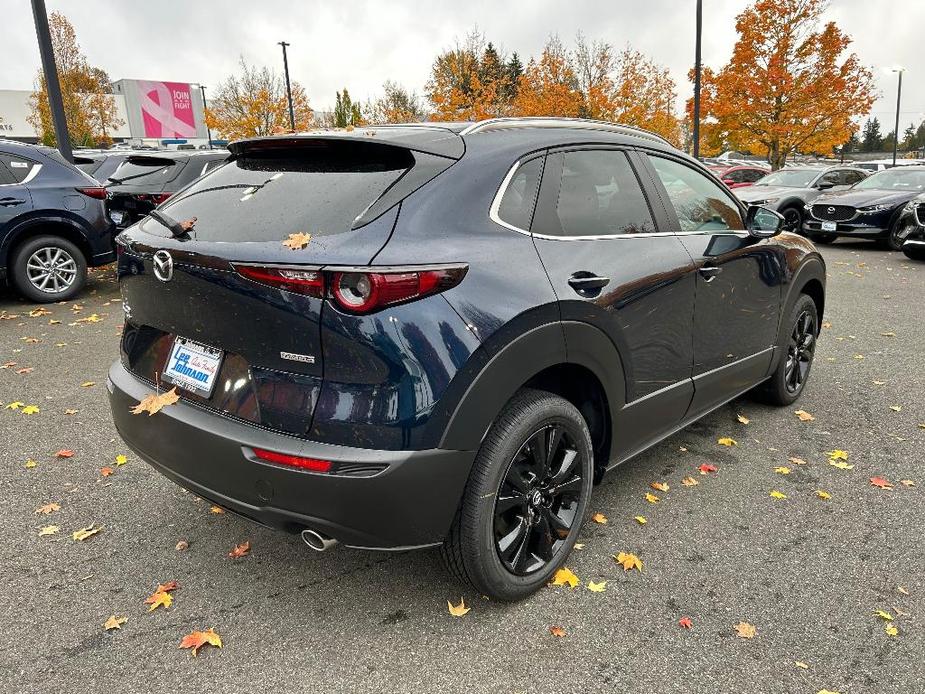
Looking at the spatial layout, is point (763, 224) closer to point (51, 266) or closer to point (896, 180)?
point (51, 266)

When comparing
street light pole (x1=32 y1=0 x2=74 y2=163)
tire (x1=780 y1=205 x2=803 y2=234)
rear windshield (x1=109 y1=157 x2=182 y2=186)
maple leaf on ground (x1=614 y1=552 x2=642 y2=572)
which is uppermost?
street light pole (x1=32 y1=0 x2=74 y2=163)

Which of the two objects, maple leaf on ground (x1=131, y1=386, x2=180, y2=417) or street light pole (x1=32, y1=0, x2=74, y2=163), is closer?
maple leaf on ground (x1=131, y1=386, x2=180, y2=417)

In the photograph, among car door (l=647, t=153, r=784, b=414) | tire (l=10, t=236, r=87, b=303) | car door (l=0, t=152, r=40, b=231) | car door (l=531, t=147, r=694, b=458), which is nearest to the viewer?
car door (l=531, t=147, r=694, b=458)

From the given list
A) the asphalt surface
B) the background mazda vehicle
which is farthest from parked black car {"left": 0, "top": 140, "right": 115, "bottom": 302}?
the background mazda vehicle

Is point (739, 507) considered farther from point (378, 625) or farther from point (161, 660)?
point (161, 660)

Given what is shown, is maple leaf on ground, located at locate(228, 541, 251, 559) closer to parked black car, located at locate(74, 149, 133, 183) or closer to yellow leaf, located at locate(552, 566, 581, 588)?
yellow leaf, located at locate(552, 566, 581, 588)

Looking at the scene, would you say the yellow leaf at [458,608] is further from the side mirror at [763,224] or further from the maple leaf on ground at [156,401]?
the side mirror at [763,224]

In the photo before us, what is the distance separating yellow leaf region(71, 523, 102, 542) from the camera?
3090mm

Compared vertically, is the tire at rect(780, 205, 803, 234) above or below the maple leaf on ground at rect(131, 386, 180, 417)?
below

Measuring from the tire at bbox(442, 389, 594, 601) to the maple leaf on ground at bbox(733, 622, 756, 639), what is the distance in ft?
2.21

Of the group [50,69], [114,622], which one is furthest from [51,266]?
[114,622]

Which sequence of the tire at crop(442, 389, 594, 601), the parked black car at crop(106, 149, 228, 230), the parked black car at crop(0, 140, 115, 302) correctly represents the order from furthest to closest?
the parked black car at crop(106, 149, 228, 230) → the parked black car at crop(0, 140, 115, 302) → the tire at crop(442, 389, 594, 601)

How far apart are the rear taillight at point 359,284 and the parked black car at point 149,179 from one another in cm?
806

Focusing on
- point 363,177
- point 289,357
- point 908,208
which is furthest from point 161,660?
point 908,208
